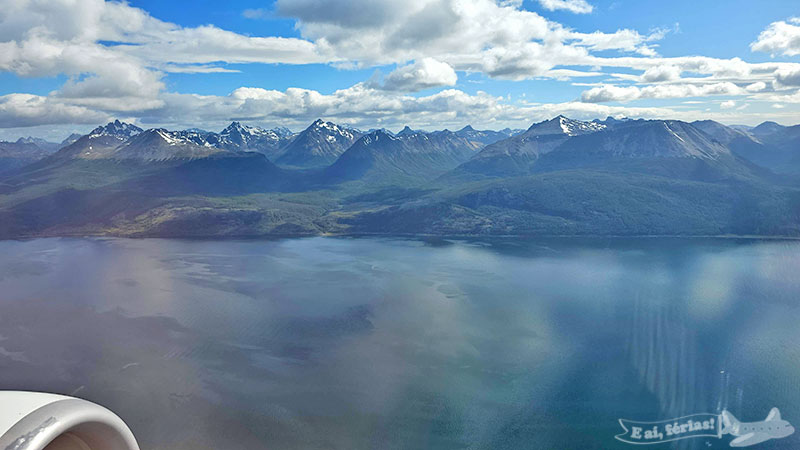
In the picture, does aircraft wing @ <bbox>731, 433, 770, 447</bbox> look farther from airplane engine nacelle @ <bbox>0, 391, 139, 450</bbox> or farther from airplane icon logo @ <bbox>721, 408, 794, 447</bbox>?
airplane engine nacelle @ <bbox>0, 391, 139, 450</bbox>

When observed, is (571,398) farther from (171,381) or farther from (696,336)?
(171,381)

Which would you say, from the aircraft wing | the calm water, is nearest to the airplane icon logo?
the aircraft wing

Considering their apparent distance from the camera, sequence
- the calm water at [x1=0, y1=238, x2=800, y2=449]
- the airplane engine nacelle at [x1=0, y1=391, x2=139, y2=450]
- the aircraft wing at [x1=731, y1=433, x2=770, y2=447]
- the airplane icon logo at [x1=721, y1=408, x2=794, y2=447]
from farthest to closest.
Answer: the calm water at [x1=0, y1=238, x2=800, y2=449], the airplane icon logo at [x1=721, y1=408, x2=794, y2=447], the aircraft wing at [x1=731, y1=433, x2=770, y2=447], the airplane engine nacelle at [x1=0, y1=391, x2=139, y2=450]

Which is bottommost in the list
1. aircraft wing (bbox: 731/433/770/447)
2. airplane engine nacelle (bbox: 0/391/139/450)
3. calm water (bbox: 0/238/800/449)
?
aircraft wing (bbox: 731/433/770/447)

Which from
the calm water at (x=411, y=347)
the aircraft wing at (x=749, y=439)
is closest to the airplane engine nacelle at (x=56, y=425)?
the calm water at (x=411, y=347)

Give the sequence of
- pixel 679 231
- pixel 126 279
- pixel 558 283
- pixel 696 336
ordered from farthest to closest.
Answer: pixel 679 231
pixel 126 279
pixel 558 283
pixel 696 336

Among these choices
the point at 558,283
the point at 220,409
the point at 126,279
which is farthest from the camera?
the point at 126,279

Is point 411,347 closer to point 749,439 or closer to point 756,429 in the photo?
point 749,439

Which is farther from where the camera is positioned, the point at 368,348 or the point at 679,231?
the point at 679,231

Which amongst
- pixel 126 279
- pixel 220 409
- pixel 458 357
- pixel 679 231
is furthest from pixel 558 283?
pixel 126 279
